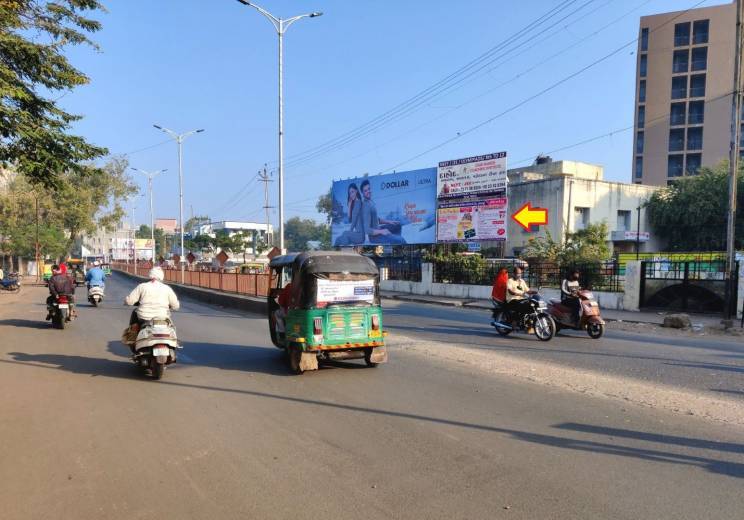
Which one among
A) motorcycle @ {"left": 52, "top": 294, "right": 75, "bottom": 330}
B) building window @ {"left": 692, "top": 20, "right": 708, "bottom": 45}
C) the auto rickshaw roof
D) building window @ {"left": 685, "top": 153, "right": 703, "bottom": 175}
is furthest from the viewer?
building window @ {"left": 685, "top": 153, "right": 703, "bottom": 175}

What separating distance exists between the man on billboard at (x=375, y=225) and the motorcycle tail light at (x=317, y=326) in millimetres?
28588

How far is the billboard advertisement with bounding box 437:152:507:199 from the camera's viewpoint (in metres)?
29.7

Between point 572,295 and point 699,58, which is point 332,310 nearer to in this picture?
point 572,295

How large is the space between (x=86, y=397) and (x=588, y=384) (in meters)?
6.58

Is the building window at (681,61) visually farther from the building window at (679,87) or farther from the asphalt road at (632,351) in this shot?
the asphalt road at (632,351)

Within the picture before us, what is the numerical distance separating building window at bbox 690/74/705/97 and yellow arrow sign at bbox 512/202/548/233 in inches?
A: 1268

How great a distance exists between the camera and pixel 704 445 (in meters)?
4.97

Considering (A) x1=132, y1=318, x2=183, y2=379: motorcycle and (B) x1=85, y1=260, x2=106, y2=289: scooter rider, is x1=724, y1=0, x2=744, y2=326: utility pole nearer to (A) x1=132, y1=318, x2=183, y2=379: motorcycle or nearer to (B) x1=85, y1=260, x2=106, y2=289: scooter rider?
(A) x1=132, y1=318, x2=183, y2=379: motorcycle

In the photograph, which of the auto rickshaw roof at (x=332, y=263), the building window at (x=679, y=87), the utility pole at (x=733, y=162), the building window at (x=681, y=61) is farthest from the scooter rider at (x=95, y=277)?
the building window at (x=681, y=61)

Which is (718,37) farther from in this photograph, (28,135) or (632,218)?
(28,135)

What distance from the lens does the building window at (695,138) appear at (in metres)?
60.1

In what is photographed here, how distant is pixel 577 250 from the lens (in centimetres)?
2750

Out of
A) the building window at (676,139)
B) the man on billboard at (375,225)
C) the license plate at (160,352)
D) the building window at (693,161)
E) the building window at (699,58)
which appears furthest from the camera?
the building window at (676,139)

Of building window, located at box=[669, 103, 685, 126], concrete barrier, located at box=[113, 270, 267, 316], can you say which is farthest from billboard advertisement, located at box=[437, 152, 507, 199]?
building window, located at box=[669, 103, 685, 126]
